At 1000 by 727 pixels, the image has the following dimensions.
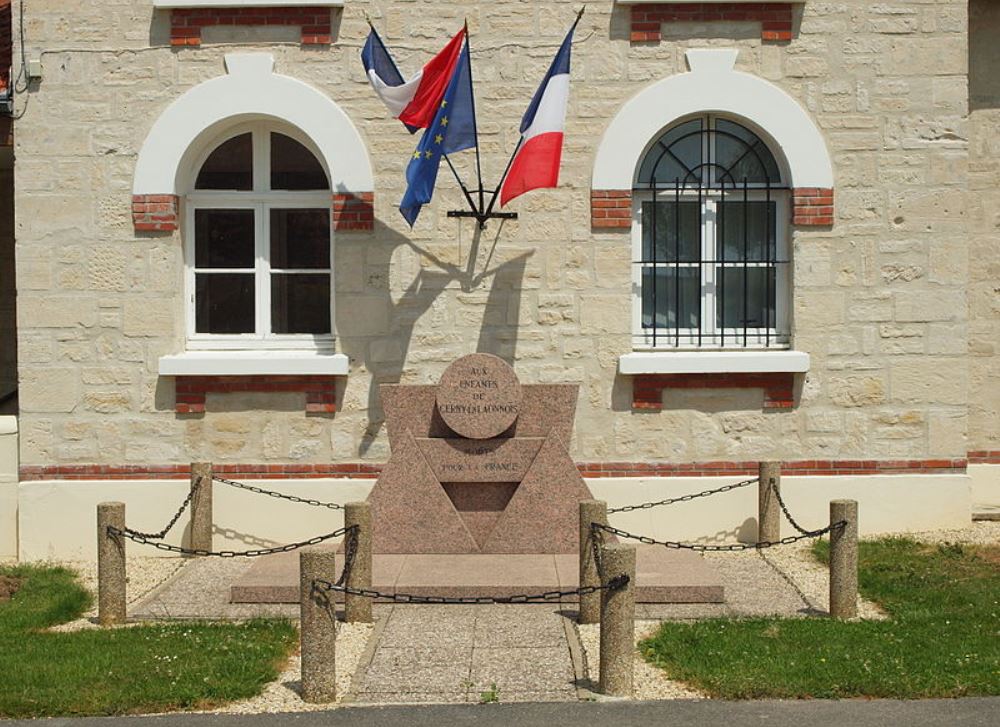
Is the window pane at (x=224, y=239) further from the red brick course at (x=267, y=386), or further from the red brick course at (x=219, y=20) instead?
the red brick course at (x=219, y=20)

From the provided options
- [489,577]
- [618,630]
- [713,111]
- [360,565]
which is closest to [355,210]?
[713,111]

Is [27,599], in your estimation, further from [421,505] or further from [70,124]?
[70,124]

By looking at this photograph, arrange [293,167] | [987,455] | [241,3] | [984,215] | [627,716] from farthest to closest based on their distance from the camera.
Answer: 1. [987,455]
2. [984,215]
3. [293,167]
4. [241,3]
5. [627,716]

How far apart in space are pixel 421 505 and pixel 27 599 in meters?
2.77

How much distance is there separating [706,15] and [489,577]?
16.0ft

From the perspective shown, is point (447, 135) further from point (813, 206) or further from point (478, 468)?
point (813, 206)

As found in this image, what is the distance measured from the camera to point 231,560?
35.5ft

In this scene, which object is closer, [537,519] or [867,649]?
[867,649]

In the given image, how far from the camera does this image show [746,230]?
11391mm

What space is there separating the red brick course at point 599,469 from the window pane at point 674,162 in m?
2.32

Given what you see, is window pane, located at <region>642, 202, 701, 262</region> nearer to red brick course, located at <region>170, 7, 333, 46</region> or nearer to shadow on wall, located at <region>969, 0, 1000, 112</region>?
shadow on wall, located at <region>969, 0, 1000, 112</region>

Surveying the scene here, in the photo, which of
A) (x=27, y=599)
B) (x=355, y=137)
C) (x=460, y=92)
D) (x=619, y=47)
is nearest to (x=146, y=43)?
(x=355, y=137)

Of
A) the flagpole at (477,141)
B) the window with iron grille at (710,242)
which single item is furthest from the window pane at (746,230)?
the flagpole at (477,141)

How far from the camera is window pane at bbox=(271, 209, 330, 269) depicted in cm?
1144
